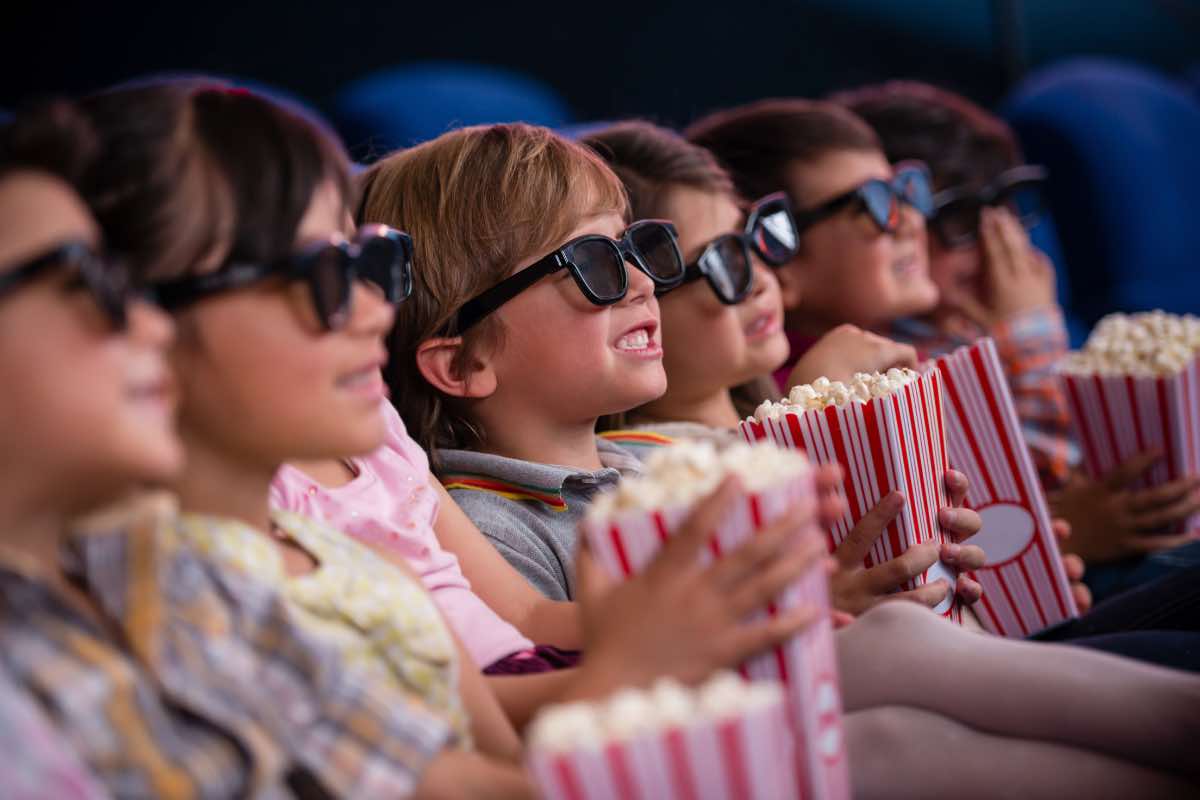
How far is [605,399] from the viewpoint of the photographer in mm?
1966

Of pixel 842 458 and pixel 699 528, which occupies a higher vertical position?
pixel 699 528

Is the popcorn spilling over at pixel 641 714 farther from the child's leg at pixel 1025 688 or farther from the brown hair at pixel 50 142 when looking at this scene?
the brown hair at pixel 50 142

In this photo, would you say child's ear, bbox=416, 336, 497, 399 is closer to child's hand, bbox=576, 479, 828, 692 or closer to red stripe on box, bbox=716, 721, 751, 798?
child's hand, bbox=576, 479, 828, 692

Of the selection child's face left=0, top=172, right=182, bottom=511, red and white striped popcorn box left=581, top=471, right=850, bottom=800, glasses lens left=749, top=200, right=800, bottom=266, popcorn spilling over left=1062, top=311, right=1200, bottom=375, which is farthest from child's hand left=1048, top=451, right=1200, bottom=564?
child's face left=0, top=172, right=182, bottom=511

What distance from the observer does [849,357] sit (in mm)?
2191

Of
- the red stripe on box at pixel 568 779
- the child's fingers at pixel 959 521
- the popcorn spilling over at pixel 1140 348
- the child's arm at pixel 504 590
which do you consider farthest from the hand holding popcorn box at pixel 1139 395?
the red stripe on box at pixel 568 779

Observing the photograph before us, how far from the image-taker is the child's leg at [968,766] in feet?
4.17

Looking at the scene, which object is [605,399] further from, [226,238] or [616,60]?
[616,60]

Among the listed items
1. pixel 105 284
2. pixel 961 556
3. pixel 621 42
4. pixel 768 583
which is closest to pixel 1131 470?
pixel 961 556

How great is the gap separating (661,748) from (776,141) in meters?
1.94

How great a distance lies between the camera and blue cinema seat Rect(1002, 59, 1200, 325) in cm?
412

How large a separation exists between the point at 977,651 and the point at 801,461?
32cm

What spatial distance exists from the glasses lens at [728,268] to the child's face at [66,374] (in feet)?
4.32

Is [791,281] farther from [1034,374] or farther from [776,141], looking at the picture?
[1034,374]
